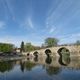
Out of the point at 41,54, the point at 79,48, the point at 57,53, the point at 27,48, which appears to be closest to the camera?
the point at 79,48

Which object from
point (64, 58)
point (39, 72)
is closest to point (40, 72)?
point (39, 72)

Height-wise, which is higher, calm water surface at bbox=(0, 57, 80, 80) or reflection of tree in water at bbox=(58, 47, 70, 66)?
reflection of tree in water at bbox=(58, 47, 70, 66)

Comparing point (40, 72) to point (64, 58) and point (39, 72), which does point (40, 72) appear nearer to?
point (39, 72)

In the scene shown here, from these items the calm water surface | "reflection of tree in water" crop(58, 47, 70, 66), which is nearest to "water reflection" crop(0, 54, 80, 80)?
the calm water surface

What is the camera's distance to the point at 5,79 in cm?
2852

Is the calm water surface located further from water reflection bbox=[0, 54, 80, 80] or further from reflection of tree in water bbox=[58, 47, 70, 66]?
reflection of tree in water bbox=[58, 47, 70, 66]

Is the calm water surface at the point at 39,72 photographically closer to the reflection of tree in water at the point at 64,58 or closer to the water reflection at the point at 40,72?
the water reflection at the point at 40,72

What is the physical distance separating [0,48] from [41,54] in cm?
2143

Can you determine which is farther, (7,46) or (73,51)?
(7,46)

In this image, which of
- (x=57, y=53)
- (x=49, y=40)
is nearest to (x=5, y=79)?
(x=57, y=53)

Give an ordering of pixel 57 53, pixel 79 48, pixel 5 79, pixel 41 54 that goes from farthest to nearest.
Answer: pixel 41 54, pixel 57 53, pixel 79 48, pixel 5 79

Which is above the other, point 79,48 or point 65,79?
point 79,48

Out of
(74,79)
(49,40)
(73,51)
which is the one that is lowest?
(74,79)

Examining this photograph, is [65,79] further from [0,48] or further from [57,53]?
[0,48]
